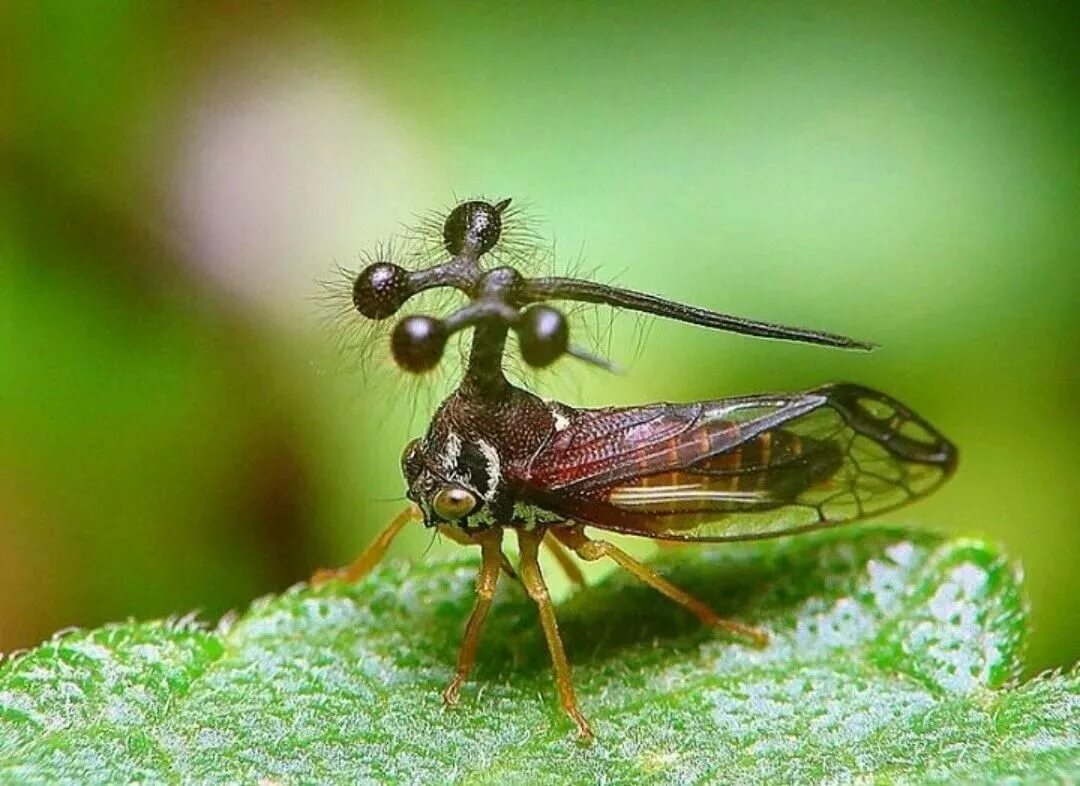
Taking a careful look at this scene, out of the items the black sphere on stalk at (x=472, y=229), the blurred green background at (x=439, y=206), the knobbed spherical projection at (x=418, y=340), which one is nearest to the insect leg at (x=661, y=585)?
the knobbed spherical projection at (x=418, y=340)

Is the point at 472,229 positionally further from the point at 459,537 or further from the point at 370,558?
the point at 370,558


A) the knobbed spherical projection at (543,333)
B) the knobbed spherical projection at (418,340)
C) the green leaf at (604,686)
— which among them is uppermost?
the knobbed spherical projection at (543,333)

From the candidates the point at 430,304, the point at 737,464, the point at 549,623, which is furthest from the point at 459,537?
A: the point at 737,464

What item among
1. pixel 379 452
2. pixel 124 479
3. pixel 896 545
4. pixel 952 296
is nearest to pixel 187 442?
pixel 124 479

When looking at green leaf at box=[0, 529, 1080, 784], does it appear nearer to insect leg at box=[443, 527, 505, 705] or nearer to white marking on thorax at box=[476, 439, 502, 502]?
insect leg at box=[443, 527, 505, 705]

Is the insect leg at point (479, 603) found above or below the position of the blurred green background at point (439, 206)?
below

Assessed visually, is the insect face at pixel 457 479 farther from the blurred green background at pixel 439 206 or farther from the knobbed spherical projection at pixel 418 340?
the blurred green background at pixel 439 206

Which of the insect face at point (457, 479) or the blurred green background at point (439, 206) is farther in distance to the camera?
the blurred green background at point (439, 206)
